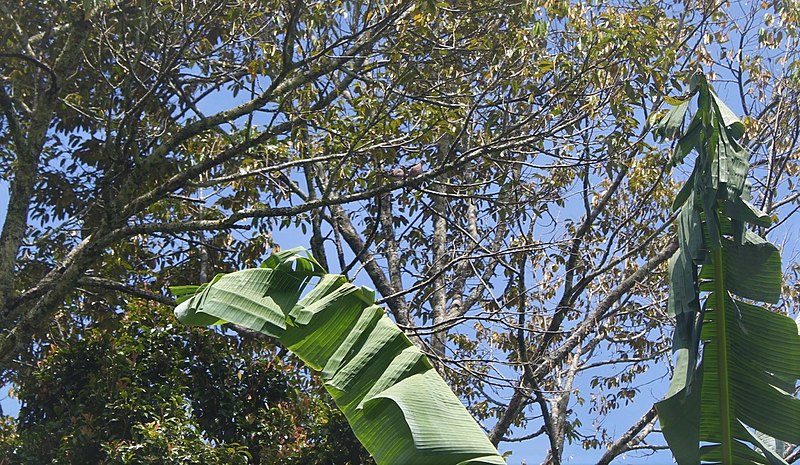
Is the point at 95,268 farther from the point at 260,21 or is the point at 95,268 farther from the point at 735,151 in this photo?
the point at 735,151

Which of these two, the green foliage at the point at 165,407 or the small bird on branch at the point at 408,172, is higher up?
the small bird on branch at the point at 408,172

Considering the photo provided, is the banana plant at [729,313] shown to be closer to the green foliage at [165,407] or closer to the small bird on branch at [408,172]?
the green foliage at [165,407]

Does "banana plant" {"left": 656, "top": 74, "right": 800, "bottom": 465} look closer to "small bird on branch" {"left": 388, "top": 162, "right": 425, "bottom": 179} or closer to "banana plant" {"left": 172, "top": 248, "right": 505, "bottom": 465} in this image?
"banana plant" {"left": 172, "top": 248, "right": 505, "bottom": 465}

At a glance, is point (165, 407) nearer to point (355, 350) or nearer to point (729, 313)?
point (355, 350)

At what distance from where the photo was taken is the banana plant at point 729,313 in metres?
4.27

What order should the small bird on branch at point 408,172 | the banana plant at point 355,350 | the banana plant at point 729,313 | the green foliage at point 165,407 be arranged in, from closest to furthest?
the banana plant at point 355,350
the banana plant at point 729,313
the green foliage at point 165,407
the small bird on branch at point 408,172

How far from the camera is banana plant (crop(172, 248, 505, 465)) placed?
403 centimetres

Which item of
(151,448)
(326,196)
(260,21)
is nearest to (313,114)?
(326,196)

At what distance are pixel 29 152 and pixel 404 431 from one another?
5.08 m

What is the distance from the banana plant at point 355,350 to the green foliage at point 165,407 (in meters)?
1.50

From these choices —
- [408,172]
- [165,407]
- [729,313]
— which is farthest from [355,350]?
[408,172]

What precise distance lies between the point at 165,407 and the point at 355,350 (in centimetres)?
220

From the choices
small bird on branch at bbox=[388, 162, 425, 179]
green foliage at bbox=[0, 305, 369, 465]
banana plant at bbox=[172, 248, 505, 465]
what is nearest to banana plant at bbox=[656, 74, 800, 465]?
banana plant at bbox=[172, 248, 505, 465]

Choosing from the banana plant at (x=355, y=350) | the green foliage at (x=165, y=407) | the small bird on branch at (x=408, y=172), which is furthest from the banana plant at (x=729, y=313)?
the small bird on branch at (x=408, y=172)
